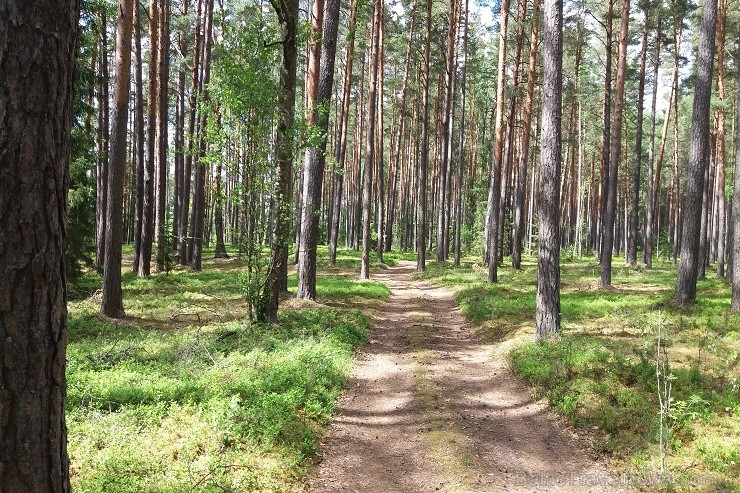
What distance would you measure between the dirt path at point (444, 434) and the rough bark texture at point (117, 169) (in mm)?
6299

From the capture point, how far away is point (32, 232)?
7.22ft

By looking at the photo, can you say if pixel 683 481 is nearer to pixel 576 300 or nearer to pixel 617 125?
pixel 576 300

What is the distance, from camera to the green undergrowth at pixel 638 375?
213 inches

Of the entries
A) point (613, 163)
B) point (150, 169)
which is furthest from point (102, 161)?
point (613, 163)

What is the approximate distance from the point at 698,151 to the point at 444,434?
1102cm

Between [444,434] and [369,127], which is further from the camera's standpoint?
[369,127]

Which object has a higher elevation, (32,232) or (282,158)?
(282,158)

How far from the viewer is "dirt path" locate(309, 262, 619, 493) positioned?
5129 millimetres

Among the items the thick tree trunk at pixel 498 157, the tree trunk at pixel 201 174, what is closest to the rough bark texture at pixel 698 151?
the thick tree trunk at pixel 498 157

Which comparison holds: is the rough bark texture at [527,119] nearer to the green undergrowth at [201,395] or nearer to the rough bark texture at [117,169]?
the green undergrowth at [201,395]

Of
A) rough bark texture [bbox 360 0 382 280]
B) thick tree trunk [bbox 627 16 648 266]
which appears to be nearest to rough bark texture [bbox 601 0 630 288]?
thick tree trunk [bbox 627 16 648 266]

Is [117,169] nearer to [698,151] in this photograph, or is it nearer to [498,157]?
[698,151]

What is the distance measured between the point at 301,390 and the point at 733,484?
4.89 m

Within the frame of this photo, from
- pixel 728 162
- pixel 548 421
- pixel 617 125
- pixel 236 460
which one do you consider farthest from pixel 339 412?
pixel 728 162
